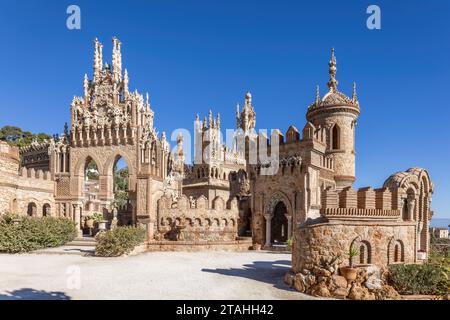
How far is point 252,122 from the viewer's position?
52.1m

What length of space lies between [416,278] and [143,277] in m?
10.8

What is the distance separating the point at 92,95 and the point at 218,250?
20704mm

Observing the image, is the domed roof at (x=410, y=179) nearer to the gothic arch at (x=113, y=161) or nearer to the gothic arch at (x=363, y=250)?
the gothic arch at (x=363, y=250)

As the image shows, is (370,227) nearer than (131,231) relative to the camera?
Yes

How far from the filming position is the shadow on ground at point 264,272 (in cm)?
1388

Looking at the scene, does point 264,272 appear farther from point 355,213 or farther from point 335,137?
point 335,137

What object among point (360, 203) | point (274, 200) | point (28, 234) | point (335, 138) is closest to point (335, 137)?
point (335, 138)

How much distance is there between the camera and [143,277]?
14.0m

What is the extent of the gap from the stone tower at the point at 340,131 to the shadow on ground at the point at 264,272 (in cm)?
1375

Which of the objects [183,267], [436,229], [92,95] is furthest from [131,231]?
[436,229]

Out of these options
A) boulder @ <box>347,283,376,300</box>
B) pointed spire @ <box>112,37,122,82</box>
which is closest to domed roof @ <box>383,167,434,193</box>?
boulder @ <box>347,283,376,300</box>

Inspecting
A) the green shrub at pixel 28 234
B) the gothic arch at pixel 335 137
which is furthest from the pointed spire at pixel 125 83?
the gothic arch at pixel 335 137

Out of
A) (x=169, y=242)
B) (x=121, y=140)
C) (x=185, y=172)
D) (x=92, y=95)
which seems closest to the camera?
(x=169, y=242)
